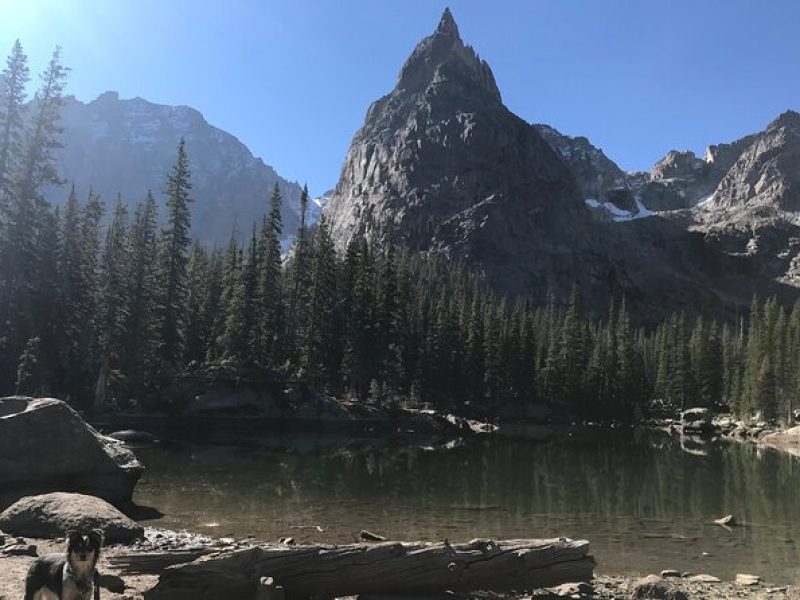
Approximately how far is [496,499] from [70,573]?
18.7m

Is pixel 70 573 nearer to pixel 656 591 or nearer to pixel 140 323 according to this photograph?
pixel 656 591

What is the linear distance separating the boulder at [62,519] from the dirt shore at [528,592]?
0.46 metres

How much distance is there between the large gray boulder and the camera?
17.6 m

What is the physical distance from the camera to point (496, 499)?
2377cm

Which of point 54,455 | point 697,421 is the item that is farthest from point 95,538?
point 697,421

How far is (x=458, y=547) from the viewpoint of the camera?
9.60 meters

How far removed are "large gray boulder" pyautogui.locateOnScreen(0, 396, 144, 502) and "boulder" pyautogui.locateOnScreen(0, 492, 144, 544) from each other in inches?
136

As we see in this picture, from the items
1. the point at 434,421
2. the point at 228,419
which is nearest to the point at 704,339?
the point at 434,421

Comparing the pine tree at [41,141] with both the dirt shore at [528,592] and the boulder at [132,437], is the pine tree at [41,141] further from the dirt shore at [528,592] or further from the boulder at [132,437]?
the dirt shore at [528,592]

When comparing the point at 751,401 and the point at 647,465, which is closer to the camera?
the point at 647,465

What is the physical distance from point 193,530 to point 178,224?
51.3m

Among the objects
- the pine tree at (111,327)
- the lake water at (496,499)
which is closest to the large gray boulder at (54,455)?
the lake water at (496,499)

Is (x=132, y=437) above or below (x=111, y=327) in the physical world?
below

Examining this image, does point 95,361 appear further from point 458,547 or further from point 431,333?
point 458,547
